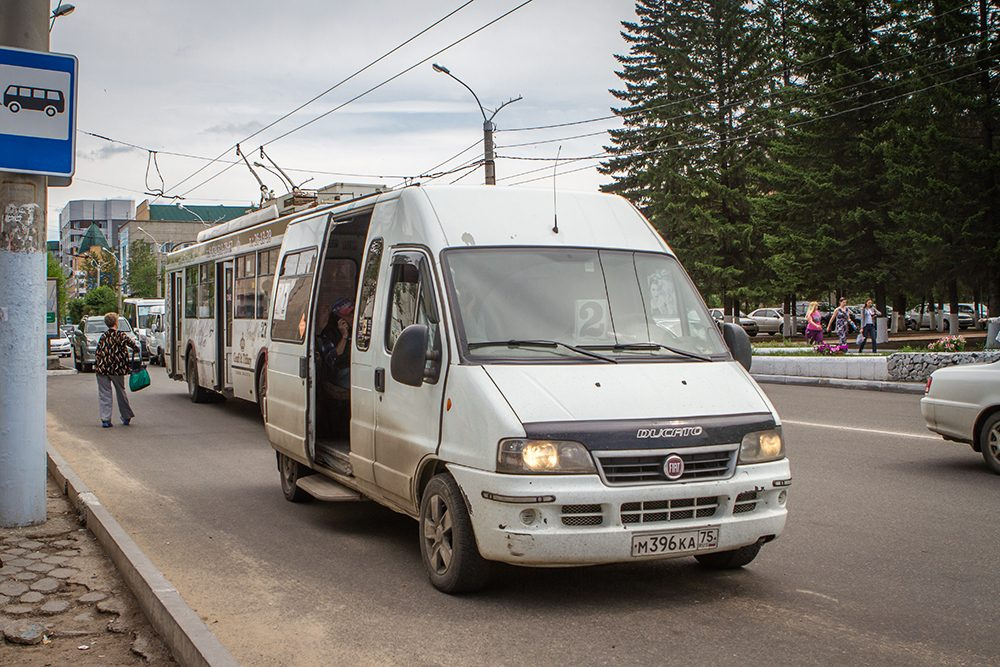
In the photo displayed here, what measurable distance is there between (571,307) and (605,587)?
5.38 ft

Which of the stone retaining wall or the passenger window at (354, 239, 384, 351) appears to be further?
the stone retaining wall

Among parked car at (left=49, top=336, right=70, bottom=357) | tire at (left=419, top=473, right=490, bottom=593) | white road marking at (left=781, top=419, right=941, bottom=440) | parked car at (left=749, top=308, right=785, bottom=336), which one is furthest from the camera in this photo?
parked car at (left=749, top=308, right=785, bottom=336)

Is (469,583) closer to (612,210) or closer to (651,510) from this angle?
(651,510)

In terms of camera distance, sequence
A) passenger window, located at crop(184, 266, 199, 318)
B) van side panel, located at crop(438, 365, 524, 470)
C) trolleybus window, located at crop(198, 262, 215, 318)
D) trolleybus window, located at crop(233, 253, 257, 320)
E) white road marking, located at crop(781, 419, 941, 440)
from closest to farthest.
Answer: van side panel, located at crop(438, 365, 524, 470)
white road marking, located at crop(781, 419, 941, 440)
trolleybus window, located at crop(233, 253, 257, 320)
trolleybus window, located at crop(198, 262, 215, 318)
passenger window, located at crop(184, 266, 199, 318)

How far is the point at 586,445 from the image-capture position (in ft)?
18.5

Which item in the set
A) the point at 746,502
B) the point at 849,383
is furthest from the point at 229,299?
the point at 849,383

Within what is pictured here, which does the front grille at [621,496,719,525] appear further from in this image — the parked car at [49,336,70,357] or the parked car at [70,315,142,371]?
the parked car at [49,336,70,357]

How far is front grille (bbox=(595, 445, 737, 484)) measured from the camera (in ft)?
18.6

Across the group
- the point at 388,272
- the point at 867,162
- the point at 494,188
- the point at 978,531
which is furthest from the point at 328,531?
the point at 867,162

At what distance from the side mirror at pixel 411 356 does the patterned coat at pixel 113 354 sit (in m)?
10.6

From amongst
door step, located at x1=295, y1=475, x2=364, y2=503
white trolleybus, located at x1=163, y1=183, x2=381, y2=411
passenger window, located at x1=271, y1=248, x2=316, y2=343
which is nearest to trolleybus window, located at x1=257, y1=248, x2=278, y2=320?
white trolleybus, located at x1=163, y1=183, x2=381, y2=411

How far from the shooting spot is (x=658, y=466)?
5.72 meters

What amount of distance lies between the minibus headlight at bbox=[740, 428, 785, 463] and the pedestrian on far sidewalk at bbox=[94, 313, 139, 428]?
11825mm

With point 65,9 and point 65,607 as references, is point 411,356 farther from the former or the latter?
point 65,9
